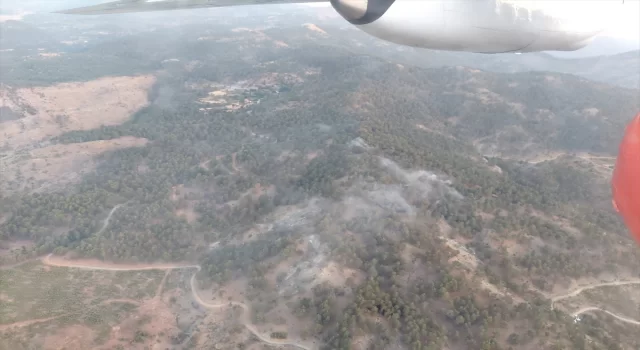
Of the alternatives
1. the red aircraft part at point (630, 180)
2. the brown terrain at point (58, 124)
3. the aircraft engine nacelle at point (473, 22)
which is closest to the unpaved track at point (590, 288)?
the aircraft engine nacelle at point (473, 22)

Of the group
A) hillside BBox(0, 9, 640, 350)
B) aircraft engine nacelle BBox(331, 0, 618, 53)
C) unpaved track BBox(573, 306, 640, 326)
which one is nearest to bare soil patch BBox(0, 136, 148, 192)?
hillside BBox(0, 9, 640, 350)

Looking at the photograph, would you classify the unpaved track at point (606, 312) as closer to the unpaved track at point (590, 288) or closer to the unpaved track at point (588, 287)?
the unpaved track at point (590, 288)

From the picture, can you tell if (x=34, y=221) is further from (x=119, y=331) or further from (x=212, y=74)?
(x=212, y=74)

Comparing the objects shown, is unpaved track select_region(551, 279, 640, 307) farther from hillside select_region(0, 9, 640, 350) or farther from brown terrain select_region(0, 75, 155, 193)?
brown terrain select_region(0, 75, 155, 193)

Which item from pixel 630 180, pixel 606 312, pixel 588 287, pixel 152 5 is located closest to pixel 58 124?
pixel 152 5

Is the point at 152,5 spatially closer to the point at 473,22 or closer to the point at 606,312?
the point at 473,22

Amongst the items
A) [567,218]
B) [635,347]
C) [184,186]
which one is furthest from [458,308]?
[184,186]
